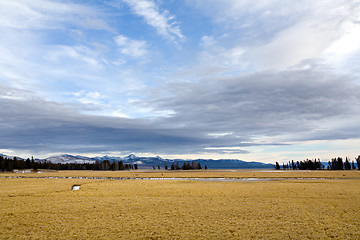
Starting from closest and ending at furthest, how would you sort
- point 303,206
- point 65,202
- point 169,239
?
1. point 169,239
2. point 303,206
3. point 65,202

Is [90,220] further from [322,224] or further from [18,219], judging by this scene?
[322,224]

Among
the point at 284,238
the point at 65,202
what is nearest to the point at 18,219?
the point at 65,202

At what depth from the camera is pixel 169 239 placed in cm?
1566

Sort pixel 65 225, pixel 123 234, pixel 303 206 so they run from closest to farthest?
pixel 123 234, pixel 65 225, pixel 303 206

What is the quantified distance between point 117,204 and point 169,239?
14327mm

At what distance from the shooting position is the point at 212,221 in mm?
20203

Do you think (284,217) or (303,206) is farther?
(303,206)

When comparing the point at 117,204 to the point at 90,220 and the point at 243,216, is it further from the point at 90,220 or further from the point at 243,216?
the point at 243,216

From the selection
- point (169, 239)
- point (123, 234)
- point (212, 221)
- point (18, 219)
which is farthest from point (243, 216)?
point (18, 219)

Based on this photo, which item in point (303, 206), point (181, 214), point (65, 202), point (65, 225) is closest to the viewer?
point (65, 225)

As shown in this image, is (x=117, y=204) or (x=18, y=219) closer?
(x=18, y=219)

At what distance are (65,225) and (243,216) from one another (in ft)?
47.7

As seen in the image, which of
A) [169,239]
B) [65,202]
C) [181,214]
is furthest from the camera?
[65,202]

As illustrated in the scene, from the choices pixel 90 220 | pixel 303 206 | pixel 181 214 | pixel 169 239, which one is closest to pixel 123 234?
pixel 169 239
